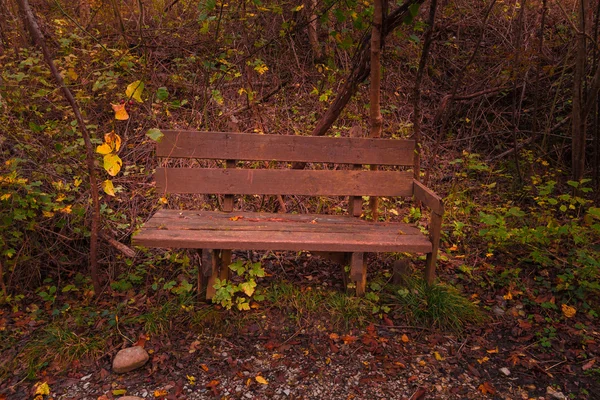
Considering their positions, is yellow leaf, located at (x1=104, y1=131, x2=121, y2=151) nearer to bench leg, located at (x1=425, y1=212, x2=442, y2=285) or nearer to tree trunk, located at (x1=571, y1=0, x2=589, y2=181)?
bench leg, located at (x1=425, y1=212, x2=442, y2=285)

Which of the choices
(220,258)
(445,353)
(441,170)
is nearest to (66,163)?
(220,258)

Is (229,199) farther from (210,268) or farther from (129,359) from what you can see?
(129,359)

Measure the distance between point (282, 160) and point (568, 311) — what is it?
2.37m

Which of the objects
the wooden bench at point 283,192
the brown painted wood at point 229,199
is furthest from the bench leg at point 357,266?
the brown painted wood at point 229,199

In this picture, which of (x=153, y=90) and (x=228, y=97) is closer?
(x=153, y=90)

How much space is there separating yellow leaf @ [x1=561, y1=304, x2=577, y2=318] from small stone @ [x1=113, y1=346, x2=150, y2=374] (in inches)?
113

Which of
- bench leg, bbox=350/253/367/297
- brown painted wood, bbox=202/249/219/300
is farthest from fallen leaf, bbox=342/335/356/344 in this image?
brown painted wood, bbox=202/249/219/300

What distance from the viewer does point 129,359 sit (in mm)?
2506

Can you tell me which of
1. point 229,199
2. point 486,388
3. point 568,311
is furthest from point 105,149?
point 568,311

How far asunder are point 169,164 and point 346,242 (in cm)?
242

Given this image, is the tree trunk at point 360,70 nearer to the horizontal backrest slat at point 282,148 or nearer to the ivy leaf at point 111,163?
the horizontal backrest slat at point 282,148

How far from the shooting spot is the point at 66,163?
3.77 m

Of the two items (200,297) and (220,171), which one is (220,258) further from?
(220,171)

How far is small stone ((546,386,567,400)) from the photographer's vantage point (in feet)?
7.82
